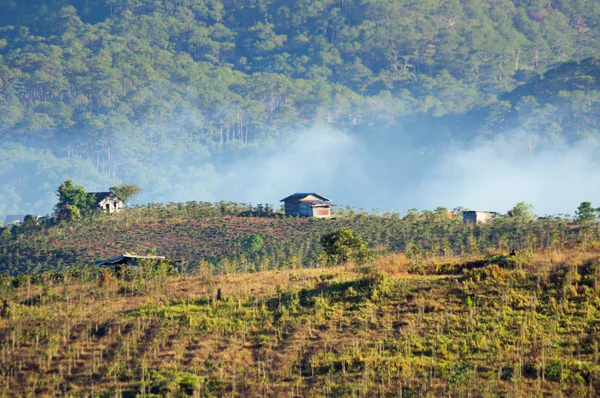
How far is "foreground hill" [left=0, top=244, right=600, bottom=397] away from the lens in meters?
27.9

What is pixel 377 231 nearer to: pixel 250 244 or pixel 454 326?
pixel 250 244

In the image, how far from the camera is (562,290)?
3250 centimetres

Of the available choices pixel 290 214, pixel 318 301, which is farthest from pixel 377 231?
pixel 318 301

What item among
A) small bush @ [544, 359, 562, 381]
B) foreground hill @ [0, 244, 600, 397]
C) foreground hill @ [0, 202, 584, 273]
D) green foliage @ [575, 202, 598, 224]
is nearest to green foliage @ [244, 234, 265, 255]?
foreground hill @ [0, 202, 584, 273]

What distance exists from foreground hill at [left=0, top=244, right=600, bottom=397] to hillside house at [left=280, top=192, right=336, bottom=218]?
145ft

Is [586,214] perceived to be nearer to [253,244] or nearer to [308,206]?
[308,206]

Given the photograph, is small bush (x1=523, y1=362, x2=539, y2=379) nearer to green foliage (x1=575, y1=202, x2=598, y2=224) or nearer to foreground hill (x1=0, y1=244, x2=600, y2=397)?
foreground hill (x1=0, y1=244, x2=600, y2=397)

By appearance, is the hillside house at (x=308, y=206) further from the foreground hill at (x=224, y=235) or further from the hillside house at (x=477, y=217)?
the hillside house at (x=477, y=217)

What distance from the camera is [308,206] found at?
277ft

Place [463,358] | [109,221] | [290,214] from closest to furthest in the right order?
[463,358] → [109,221] → [290,214]

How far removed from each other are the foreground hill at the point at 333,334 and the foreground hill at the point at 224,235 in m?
21.4

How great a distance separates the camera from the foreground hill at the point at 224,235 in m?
64.9

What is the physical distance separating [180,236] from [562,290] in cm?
4617

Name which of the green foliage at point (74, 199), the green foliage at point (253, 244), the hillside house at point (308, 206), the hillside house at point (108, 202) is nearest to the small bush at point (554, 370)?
the green foliage at point (253, 244)
